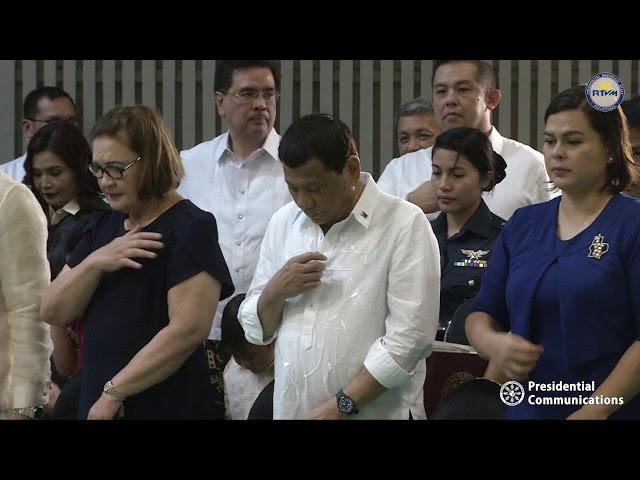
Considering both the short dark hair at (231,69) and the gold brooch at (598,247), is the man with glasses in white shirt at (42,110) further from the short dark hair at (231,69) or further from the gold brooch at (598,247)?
the gold brooch at (598,247)

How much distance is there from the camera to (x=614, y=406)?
7.57 feet

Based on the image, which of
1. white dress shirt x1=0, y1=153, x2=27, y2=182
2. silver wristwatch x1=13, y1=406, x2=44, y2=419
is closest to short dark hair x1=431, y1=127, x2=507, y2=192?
silver wristwatch x1=13, y1=406, x2=44, y2=419

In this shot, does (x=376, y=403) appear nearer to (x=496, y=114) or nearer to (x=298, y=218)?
(x=298, y=218)

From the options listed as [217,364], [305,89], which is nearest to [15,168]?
[305,89]

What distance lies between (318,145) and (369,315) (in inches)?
16.5

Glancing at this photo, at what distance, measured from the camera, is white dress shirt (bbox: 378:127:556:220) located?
3.45 metres

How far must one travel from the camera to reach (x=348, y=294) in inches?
103

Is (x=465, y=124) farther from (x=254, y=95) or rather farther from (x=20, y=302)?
(x=20, y=302)

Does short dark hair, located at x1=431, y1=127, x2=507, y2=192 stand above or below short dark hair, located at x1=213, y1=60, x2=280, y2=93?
below

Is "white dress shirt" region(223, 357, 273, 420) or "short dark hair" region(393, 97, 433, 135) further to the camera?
"short dark hair" region(393, 97, 433, 135)

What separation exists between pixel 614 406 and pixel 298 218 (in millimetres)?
904

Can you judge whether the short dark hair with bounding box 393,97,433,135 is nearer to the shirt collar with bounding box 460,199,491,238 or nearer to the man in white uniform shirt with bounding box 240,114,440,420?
the shirt collar with bounding box 460,199,491,238

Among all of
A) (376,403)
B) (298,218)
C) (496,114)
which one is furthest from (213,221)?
(496,114)

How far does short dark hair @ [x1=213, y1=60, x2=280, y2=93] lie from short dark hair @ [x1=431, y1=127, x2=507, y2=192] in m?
0.65
